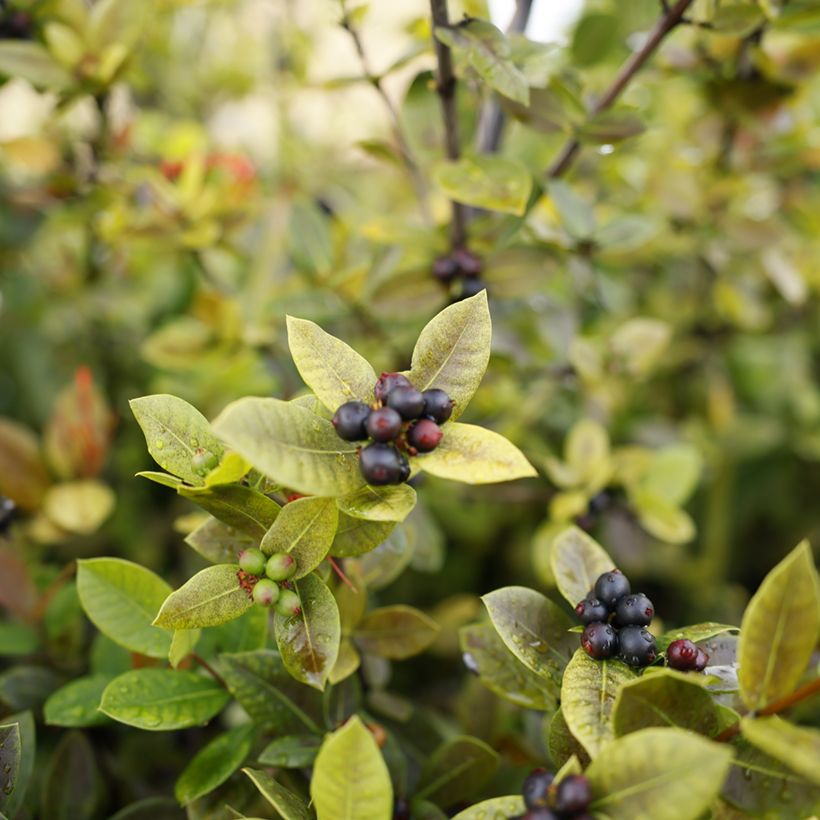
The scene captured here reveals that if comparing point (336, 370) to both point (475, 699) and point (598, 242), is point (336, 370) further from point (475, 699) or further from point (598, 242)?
point (598, 242)

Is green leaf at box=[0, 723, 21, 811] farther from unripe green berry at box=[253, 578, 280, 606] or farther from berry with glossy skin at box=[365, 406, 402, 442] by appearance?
berry with glossy skin at box=[365, 406, 402, 442]

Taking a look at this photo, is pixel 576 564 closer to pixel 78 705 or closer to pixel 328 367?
pixel 328 367

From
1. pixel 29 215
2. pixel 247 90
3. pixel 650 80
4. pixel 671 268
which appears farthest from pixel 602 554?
pixel 247 90

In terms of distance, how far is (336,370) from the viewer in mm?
630

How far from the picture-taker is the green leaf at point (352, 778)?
534 mm

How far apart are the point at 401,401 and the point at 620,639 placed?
0.92ft

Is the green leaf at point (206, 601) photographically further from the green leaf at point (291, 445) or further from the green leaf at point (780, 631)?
the green leaf at point (780, 631)

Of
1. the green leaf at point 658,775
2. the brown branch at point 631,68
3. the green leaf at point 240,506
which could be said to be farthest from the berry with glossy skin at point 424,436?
the brown branch at point 631,68

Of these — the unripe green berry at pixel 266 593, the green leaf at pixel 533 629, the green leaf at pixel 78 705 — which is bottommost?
the green leaf at pixel 78 705

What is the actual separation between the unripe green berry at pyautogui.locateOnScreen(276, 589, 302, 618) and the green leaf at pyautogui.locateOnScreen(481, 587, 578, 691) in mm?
162

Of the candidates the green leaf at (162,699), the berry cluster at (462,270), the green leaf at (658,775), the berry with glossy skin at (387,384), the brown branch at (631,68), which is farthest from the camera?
the berry cluster at (462,270)

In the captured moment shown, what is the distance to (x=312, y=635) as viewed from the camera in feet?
2.08

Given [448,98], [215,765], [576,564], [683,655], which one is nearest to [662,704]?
[683,655]

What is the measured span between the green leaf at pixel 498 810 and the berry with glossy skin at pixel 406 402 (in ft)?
1.00
